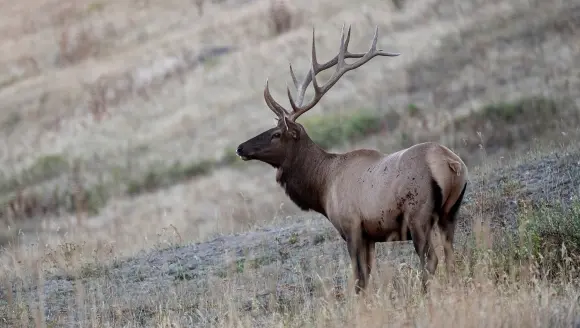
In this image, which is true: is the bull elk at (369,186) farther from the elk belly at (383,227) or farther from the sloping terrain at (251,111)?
the sloping terrain at (251,111)

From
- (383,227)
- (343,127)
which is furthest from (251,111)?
(383,227)

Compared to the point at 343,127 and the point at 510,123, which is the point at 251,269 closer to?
the point at 510,123

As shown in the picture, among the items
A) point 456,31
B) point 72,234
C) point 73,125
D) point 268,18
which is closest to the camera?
point 72,234

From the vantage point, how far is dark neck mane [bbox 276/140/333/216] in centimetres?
989

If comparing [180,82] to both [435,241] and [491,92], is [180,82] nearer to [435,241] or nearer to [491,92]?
[491,92]

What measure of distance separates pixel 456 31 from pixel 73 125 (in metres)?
13.3

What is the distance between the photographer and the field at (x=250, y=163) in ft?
26.4

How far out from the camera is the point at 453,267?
321 inches

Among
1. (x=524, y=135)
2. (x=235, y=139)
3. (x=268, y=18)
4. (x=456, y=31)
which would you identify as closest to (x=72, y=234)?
(x=235, y=139)

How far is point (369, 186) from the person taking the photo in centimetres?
879

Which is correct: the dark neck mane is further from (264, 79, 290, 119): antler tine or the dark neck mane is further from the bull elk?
(264, 79, 290, 119): antler tine

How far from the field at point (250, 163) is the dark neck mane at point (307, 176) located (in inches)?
26.5

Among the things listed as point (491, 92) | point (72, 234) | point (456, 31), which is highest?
point (456, 31)

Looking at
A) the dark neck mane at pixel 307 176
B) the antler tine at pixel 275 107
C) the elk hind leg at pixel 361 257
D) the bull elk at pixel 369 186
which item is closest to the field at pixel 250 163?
the elk hind leg at pixel 361 257
